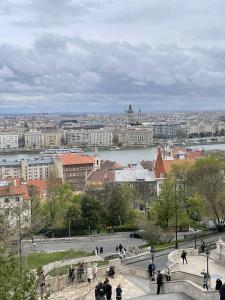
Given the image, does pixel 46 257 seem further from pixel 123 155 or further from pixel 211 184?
pixel 123 155

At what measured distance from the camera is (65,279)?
14.7 metres

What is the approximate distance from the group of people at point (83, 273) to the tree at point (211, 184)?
1141cm

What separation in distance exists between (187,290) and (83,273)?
3.25 meters

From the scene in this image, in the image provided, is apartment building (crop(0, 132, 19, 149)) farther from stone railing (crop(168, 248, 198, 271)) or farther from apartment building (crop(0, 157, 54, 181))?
stone railing (crop(168, 248, 198, 271))

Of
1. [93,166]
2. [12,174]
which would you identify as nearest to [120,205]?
[93,166]

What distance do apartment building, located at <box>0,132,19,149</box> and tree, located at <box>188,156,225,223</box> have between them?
10621 cm

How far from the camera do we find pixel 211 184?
28.5m

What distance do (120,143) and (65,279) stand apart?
126736 mm

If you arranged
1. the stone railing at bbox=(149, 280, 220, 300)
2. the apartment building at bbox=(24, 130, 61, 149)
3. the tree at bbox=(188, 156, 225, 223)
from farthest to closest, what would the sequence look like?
the apartment building at bbox=(24, 130, 61, 149) < the tree at bbox=(188, 156, 225, 223) < the stone railing at bbox=(149, 280, 220, 300)

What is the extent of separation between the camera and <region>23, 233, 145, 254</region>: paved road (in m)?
24.0

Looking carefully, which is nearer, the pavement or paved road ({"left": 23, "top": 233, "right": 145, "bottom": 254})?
the pavement

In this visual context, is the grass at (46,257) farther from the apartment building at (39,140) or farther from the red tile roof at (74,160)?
the apartment building at (39,140)

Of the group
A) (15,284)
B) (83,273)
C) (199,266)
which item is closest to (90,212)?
(199,266)

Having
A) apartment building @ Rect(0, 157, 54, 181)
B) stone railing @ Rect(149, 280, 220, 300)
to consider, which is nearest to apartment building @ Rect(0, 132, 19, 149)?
apartment building @ Rect(0, 157, 54, 181)
